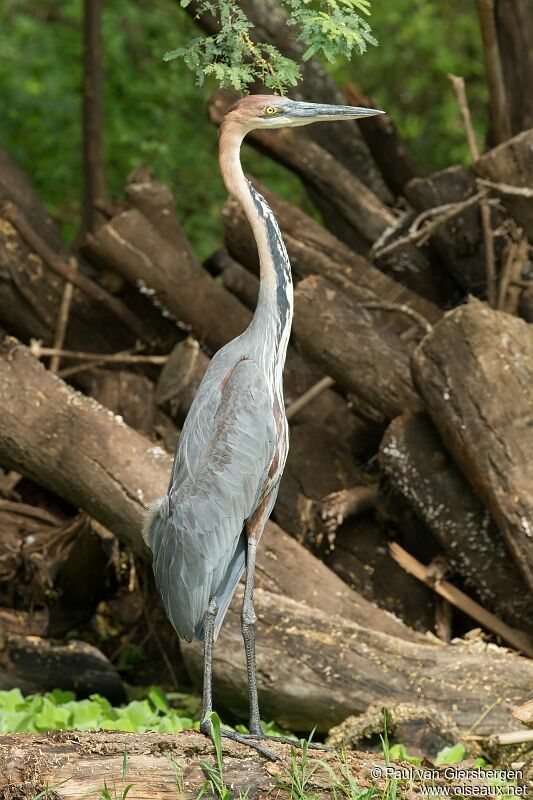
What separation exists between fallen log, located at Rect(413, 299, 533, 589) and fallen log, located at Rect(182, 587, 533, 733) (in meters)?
0.52

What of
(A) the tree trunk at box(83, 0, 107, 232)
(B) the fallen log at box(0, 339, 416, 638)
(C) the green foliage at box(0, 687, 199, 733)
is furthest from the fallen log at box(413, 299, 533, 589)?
(A) the tree trunk at box(83, 0, 107, 232)

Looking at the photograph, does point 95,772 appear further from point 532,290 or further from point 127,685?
point 532,290

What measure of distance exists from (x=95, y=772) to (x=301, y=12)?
8.12ft

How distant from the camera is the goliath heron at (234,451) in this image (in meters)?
3.93

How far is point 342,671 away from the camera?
4688mm

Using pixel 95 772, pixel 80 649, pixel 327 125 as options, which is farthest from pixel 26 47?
pixel 95 772

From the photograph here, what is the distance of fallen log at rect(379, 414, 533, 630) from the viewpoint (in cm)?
528

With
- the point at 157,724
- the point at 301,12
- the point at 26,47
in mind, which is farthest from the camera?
the point at 26,47

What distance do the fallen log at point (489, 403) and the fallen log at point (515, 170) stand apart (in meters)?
0.59

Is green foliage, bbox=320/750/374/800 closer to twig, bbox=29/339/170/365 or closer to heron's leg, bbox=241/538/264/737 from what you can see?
heron's leg, bbox=241/538/264/737

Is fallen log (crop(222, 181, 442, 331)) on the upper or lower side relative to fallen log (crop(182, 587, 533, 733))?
upper

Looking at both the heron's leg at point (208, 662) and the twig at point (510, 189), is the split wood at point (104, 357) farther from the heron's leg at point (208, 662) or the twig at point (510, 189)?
the heron's leg at point (208, 662)

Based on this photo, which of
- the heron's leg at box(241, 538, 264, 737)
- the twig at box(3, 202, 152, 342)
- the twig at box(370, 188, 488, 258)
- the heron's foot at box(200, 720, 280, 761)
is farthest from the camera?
the twig at box(3, 202, 152, 342)

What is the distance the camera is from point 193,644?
193 inches
